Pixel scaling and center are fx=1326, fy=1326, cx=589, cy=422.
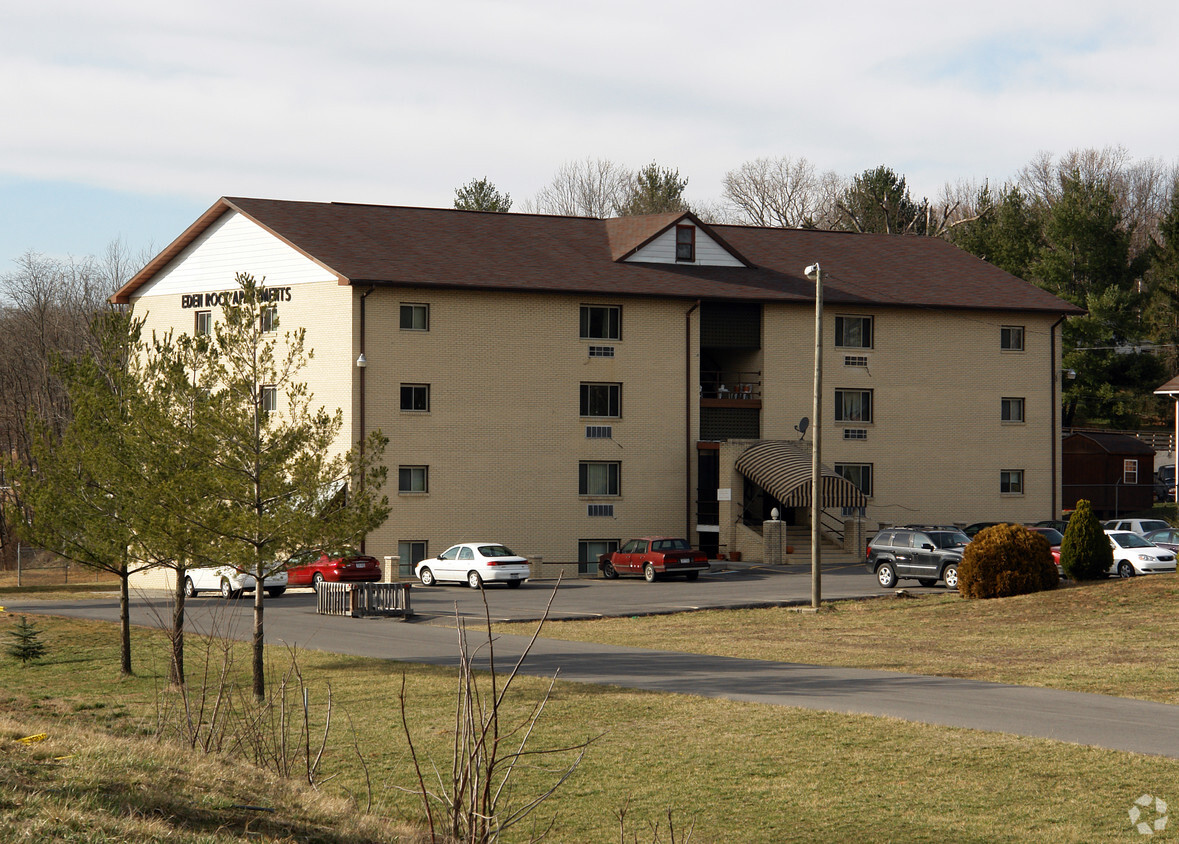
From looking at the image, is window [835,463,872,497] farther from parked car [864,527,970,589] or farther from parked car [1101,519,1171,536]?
parked car [864,527,970,589]

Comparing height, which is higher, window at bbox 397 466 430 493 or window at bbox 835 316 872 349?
window at bbox 835 316 872 349

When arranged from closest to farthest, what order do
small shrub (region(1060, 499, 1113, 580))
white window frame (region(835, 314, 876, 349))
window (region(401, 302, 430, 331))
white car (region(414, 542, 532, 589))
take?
small shrub (region(1060, 499, 1113, 580)) → white car (region(414, 542, 532, 589)) → window (region(401, 302, 430, 331)) → white window frame (region(835, 314, 876, 349))

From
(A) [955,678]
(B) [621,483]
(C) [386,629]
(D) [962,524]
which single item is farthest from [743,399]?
(A) [955,678]

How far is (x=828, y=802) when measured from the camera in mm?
11953

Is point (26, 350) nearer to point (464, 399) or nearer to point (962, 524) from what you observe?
point (464, 399)

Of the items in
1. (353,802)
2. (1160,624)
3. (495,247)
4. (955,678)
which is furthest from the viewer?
(495,247)

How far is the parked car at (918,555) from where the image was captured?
116 ft

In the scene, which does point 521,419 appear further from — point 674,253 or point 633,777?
point 633,777

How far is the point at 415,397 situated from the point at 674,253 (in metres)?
12.1

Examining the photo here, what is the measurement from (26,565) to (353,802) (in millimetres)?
60291

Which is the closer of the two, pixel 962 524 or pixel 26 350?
pixel 962 524

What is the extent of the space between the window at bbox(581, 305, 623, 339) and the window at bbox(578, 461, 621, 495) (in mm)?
4721

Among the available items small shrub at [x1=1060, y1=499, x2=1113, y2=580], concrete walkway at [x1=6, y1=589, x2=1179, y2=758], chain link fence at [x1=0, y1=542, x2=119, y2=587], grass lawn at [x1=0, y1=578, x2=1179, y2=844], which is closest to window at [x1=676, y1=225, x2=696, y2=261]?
small shrub at [x1=1060, y1=499, x2=1113, y2=580]

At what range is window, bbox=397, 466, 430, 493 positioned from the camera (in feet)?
149
